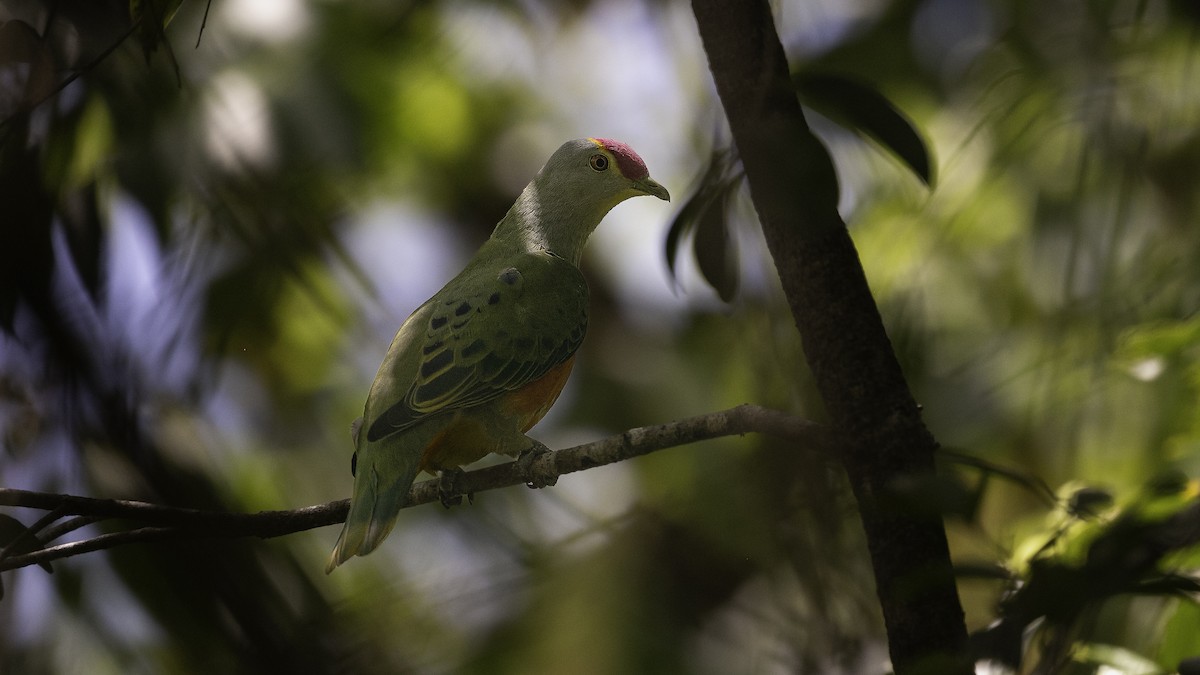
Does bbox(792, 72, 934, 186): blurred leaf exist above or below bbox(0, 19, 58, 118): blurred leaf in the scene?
below

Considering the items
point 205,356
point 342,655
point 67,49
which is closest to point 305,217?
point 205,356

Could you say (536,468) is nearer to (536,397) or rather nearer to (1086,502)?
(536,397)

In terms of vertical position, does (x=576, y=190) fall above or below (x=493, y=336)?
above

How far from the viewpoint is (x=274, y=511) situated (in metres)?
1.69

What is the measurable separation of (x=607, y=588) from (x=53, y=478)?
2.16 metres

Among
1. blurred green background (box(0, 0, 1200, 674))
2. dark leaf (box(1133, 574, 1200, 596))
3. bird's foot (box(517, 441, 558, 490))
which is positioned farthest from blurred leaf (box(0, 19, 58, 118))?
dark leaf (box(1133, 574, 1200, 596))

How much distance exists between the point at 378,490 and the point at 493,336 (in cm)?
39

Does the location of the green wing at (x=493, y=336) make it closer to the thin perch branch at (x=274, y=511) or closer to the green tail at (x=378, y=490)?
the green tail at (x=378, y=490)

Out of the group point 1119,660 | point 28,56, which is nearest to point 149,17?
point 28,56

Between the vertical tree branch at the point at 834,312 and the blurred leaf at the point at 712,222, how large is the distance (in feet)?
0.44

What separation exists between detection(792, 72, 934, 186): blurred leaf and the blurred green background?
13 centimetres

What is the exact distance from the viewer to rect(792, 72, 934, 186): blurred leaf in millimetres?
1818

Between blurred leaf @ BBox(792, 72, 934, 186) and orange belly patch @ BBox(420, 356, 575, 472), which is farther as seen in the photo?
orange belly patch @ BBox(420, 356, 575, 472)

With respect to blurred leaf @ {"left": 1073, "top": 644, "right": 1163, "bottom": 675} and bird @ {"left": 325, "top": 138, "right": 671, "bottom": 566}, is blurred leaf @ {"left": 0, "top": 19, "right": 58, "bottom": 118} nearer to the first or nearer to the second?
bird @ {"left": 325, "top": 138, "right": 671, "bottom": 566}
